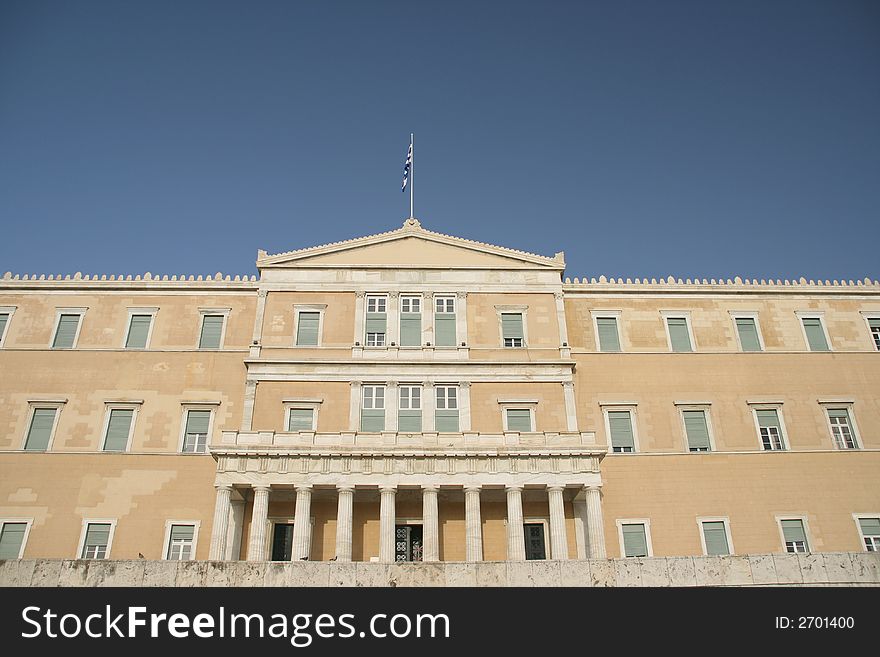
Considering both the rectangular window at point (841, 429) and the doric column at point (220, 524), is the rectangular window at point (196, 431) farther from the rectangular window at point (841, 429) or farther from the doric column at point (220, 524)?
the rectangular window at point (841, 429)

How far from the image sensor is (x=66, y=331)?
3253 centimetres

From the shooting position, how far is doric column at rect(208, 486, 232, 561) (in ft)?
84.5

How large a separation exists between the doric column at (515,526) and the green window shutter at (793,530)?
36.8ft

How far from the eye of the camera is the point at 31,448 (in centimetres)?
3002

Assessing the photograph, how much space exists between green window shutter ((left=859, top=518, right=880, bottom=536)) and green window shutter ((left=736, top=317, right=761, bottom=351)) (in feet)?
27.4

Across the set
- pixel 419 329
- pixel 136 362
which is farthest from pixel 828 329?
pixel 136 362

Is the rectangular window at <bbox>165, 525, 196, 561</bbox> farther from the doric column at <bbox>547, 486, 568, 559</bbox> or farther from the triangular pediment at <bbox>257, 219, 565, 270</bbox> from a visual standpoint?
the doric column at <bbox>547, 486, 568, 559</bbox>

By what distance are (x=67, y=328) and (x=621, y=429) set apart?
25.1 metres

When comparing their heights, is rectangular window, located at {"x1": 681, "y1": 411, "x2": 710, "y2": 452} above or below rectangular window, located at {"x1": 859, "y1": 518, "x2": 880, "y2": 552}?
above

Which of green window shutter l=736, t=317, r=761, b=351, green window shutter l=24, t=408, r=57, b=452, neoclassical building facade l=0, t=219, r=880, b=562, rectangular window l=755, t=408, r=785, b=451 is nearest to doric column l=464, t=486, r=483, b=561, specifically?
neoclassical building facade l=0, t=219, r=880, b=562

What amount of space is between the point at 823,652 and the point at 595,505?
623 inches

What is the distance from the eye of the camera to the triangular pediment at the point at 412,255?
33312 mm

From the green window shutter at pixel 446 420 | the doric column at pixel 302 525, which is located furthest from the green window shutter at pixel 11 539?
the green window shutter at pixel 446 420

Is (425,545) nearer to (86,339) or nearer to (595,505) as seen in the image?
(595,505)
